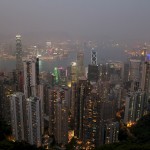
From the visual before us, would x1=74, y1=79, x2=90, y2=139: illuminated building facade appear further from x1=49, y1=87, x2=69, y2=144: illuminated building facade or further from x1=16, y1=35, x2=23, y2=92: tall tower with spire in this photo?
x1=16, y1=35, x2=23, y2=92: tall tower with spire

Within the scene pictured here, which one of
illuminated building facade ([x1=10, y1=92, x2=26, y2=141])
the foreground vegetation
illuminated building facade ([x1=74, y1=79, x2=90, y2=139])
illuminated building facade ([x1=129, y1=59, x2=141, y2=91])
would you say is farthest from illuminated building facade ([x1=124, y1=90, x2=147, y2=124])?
illuminated building facade ([x1=10, y1=92, x2=26, y2=141])

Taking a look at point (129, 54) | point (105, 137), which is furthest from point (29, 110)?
point (129, 54)

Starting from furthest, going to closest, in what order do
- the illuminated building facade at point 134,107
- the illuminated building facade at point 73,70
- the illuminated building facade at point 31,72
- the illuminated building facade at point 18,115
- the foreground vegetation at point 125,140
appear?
the illuminated building facade at point 73,70 < the illuminated building facade at point 31,72 < the illuminated building facade at point 134,107 < the illuminated building facade at point 18,115 < the foreground vegetation at point 125,140

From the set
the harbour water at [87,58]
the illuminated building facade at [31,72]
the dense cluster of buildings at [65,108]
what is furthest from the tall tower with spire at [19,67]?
the harbour water at [87,58]

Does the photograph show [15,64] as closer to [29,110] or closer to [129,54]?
[29,110]

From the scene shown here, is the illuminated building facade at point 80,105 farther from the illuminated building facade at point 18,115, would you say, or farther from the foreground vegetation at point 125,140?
the illuminated building facade at point 18,115

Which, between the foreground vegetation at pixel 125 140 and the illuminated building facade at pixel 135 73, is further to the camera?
the illuminated building facade at pixel 135 73

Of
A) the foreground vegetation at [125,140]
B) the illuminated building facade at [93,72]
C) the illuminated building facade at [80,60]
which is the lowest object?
the foreground vegetation at [125,140]
